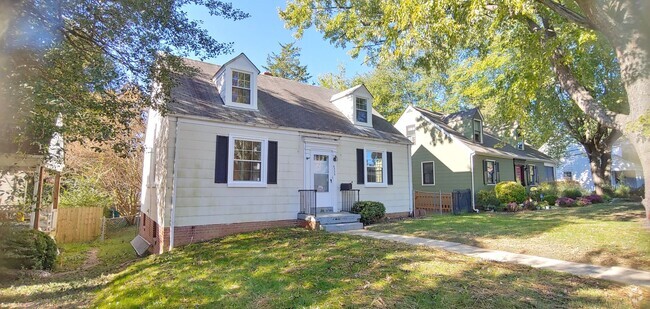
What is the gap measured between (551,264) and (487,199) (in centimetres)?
1215

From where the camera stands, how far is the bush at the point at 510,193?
17.1 m

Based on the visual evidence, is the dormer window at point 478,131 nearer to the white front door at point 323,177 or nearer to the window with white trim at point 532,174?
the window with white trim at point 532,174

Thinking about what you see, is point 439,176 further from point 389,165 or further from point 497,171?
point 389,165

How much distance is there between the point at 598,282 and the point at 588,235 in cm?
374

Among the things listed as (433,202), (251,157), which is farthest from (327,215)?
(433,202)

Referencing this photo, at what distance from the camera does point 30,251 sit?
8.20 meters

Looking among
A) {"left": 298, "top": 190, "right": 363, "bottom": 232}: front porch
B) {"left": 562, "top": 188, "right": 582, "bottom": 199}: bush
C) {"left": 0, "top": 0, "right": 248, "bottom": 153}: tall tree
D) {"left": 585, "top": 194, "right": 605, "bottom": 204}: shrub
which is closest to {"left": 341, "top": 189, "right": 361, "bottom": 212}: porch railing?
{"left": 298, "top": 190, "right": 363, "bottom": 232}: front porch

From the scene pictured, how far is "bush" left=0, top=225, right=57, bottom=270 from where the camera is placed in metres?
7.70

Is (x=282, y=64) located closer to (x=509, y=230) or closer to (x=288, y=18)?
(x=288, y=18)

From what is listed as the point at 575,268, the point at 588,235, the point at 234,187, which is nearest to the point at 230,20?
the point at 234,187

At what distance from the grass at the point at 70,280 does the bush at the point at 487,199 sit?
1577cm

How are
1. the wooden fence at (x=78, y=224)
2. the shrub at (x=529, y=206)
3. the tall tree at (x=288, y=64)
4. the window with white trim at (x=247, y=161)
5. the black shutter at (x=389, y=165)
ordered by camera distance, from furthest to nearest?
the tall tree at (x=288, y=64) < the shrub at (x=529, y=206) < the black shutter at (x=389, y=165) < the wooden fence at (x=78, y=224) < the window with white trim at (x=247, y=161)

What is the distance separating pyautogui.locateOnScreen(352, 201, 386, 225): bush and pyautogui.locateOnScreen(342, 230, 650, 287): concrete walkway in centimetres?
346

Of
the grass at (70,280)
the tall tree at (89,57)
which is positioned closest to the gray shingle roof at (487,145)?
the tall tree at (89,57)
